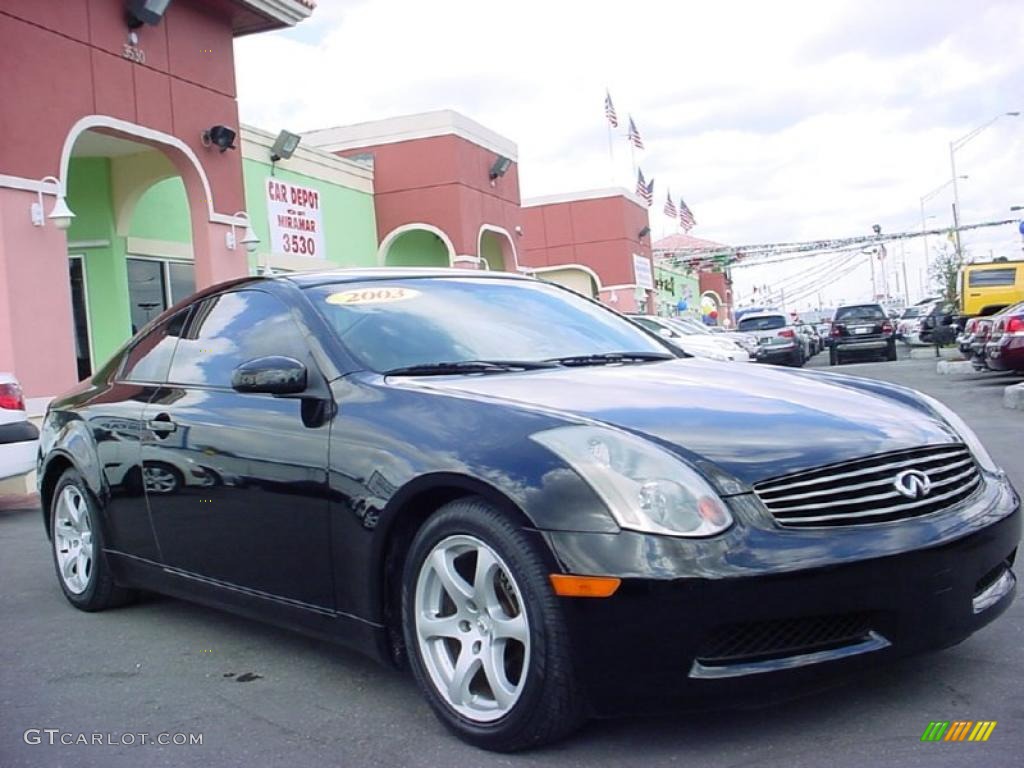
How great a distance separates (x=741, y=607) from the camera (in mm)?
2875

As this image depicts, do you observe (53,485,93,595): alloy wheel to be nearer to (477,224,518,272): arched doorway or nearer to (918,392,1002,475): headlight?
(918,392,1002,475): headlight

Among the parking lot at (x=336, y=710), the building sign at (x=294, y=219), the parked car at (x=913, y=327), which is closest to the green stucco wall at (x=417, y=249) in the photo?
the building sign at (x=294, y=219)

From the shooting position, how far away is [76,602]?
5305 mm

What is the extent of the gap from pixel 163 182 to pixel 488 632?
14611mm

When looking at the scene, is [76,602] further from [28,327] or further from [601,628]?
[28,327]

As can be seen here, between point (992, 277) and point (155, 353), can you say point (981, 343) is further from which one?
point (155, 353)

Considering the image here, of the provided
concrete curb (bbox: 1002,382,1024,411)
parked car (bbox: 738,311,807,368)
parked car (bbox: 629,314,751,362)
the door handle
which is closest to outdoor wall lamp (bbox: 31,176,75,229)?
the door handle

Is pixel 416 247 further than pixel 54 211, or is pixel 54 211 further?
pixel 416 247

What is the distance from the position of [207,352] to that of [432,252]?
20471 millimetres

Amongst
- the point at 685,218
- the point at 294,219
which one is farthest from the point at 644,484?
the point at 685,218

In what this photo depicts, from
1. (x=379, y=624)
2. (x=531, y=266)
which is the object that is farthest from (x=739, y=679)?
(x=531, y=266)

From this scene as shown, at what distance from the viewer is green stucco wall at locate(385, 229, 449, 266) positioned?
2389 cm

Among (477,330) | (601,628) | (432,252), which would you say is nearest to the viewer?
(601,628)

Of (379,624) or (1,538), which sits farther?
(1,538)
